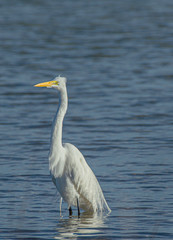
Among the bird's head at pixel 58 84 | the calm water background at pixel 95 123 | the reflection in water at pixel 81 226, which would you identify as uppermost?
the bird's head at pixel 58 84

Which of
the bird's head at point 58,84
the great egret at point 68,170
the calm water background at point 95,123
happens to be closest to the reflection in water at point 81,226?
the calm water background at point 95,123

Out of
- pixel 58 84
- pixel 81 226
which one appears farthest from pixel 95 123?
pixel 81 226

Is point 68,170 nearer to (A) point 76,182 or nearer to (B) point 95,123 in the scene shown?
(A) point 76,182

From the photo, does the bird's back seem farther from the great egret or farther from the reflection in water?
the reflection in water

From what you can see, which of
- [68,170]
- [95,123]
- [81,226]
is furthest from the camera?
[95,123]

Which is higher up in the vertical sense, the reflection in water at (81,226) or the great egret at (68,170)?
the great egret at (68,170)

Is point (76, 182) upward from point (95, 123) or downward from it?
upward

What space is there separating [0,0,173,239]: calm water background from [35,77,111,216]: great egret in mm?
268

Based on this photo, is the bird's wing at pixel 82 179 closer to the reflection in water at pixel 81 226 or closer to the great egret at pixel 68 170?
the great egret at pixel 68 170

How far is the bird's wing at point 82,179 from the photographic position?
26.1 ft

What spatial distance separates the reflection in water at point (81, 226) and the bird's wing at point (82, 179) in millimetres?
190

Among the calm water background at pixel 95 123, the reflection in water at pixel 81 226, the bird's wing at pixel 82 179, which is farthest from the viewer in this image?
the bird's wing at pixel 82 179

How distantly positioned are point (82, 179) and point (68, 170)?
0.74 ft

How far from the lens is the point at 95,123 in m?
13.5
